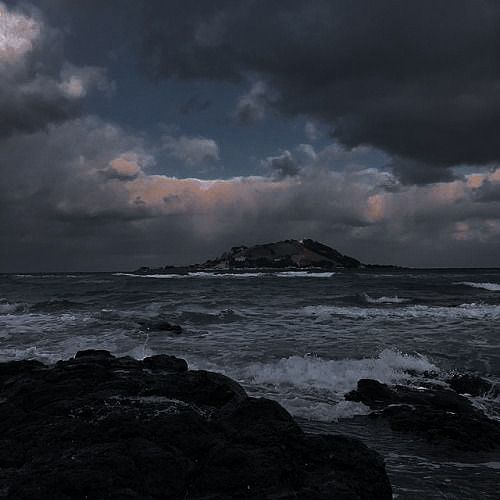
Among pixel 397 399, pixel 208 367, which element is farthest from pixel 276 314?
pixel 397 399

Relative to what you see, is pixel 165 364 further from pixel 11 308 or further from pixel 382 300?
pixel 382 300

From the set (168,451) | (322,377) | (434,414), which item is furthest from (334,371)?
(168,451)

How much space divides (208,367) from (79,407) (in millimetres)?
6932

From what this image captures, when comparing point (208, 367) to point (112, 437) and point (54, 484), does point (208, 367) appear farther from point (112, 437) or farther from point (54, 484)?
point (54, 484)

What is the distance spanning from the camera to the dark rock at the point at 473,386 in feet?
34.9

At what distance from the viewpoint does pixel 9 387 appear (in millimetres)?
9078

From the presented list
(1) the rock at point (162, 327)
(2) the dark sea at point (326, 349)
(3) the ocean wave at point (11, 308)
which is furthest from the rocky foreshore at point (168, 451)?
(3) the ocean wave at point (11, 308)

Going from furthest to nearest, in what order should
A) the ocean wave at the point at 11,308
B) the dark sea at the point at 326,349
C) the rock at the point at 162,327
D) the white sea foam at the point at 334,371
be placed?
the ocean wave at the point at 11,308 < the rock at the point at 162,327 < the white sea foam at the point at 334,371 < the dark sea at the point at 326,349

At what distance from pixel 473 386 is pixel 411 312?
58.7 ft

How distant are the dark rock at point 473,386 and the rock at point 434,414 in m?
0.78

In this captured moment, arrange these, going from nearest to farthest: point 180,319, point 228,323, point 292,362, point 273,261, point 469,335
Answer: point 292,362 < point 469,335 < point 228,323 < point 180,319 < point 273,261

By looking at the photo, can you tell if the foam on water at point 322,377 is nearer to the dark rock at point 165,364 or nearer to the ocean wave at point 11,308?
the dark rock at point 165,364

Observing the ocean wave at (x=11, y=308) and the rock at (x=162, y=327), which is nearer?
the rock at (x=162, y=327)

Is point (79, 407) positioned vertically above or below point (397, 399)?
above
